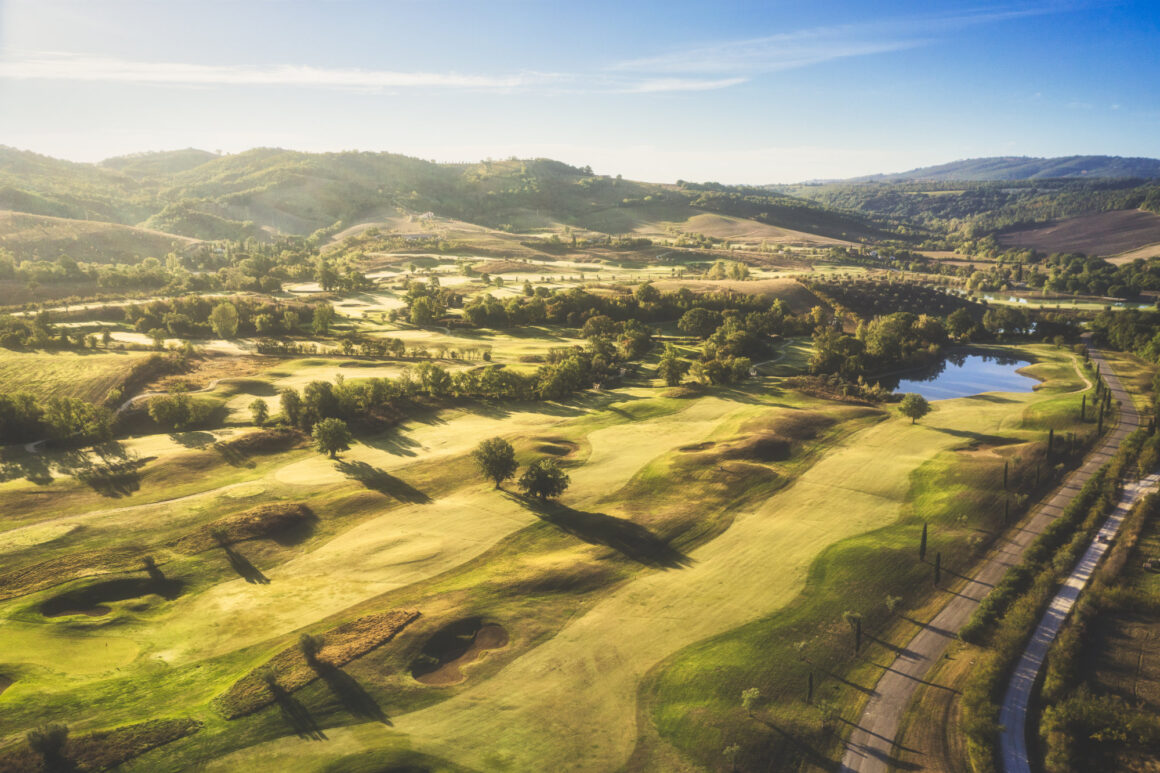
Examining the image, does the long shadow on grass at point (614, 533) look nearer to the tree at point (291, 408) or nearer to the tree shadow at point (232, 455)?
the tree shadow at point (232, 455)

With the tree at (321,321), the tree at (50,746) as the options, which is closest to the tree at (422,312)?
the tree at (321,321)

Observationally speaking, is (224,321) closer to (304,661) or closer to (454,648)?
(304,661)

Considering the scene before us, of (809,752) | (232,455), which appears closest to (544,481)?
(809,752)

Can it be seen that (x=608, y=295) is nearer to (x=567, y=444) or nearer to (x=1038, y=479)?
(x=567, y=444)

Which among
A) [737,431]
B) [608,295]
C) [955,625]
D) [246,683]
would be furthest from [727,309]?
[246,683]

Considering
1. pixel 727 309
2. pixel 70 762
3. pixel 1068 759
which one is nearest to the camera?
pixel 70 762

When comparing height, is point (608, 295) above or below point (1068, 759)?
above

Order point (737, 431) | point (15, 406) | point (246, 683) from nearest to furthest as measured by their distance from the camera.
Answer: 1. point (246, 683)
2. point (15, 406)
3. point (737, 431)

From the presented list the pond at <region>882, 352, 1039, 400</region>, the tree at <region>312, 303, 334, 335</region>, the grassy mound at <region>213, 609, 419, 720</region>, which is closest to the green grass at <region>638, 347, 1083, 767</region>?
the grassy mound at <region>213, 609, 419, 720</region>
